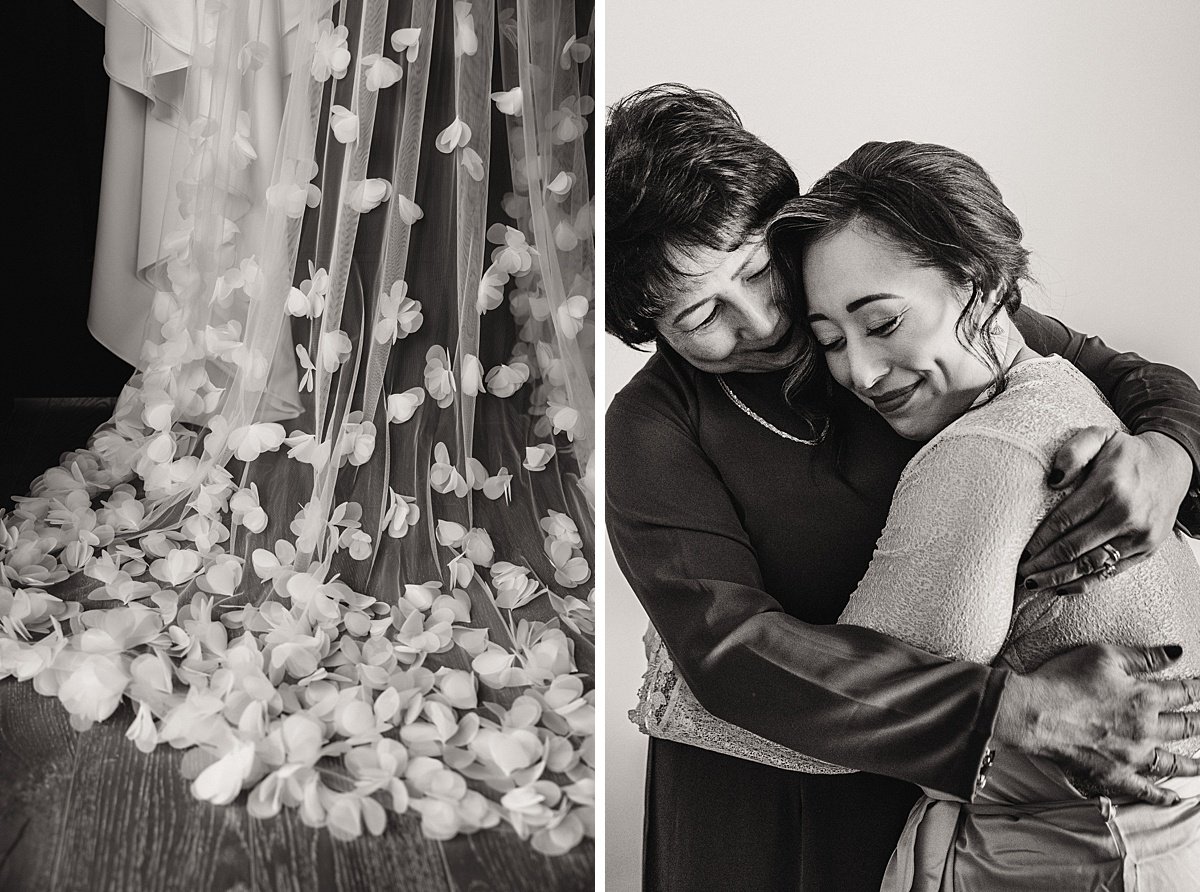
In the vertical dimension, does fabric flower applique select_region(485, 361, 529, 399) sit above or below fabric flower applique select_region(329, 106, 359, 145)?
below

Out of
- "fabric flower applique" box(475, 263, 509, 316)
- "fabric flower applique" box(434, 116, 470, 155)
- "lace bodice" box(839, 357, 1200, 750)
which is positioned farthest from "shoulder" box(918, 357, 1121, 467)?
"fabric flower applique" box(434, 116, 470, 155)

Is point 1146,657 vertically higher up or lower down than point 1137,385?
lower down

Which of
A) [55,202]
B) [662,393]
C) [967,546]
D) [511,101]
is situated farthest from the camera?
[55,202]

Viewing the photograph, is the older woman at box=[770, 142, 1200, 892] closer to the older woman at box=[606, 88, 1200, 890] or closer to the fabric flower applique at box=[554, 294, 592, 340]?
the older woman at box=[606, 88, 1200, 890]

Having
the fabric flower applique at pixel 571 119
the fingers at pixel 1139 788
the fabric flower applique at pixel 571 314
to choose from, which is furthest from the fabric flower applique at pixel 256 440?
the fingers at pixel 1139 788

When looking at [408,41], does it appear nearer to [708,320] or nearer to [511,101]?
[511,101]

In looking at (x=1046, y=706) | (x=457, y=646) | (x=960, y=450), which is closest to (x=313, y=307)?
(x=457, y=646)

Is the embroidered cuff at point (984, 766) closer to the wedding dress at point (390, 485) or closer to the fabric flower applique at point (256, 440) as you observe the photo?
the wedding dress at point (390, 485)

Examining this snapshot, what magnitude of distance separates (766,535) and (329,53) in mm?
717

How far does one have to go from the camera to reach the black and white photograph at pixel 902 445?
81cm

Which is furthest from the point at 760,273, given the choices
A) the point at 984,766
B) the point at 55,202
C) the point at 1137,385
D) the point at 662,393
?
the point at 55,202

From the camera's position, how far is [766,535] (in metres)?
0.89

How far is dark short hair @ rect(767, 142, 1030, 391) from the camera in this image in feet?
2.74

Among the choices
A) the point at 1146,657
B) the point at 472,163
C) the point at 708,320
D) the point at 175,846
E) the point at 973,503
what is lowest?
the point at 175,846
